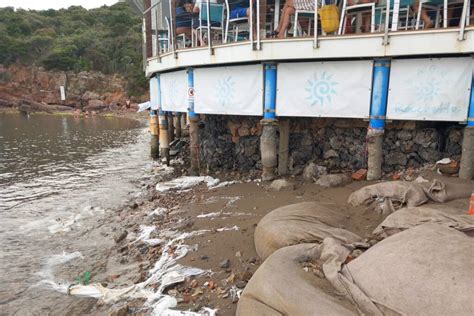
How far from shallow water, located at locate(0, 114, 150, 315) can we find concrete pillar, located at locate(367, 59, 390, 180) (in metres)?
5.85

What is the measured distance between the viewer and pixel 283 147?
29.1ft

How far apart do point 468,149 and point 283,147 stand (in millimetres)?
3817

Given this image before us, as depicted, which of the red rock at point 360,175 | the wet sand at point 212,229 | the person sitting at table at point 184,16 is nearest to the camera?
the wet sand at point 212,229

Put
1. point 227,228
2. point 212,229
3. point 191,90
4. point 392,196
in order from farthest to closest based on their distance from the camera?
point 191,90 → point 212,229 → point 227,228 → point 392,196

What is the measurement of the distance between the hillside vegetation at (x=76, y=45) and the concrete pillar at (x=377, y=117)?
39378 millimetres

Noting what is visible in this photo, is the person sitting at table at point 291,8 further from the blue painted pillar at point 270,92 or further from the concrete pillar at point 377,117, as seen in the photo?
the concrete pillar at point 377,117

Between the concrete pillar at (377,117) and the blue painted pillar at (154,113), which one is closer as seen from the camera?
the concrete pillar at (377,117)

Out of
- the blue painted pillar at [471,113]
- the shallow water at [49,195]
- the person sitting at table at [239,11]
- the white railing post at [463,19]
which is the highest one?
the person sitting at table at [239,11]

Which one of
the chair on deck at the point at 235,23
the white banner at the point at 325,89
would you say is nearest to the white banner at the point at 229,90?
the white banner at the point at 325,89

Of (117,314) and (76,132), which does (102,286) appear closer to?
(117,314)

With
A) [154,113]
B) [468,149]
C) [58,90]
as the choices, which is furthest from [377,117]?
[58,90]

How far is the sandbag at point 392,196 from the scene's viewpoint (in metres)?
5.37

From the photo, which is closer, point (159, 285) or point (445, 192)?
point (159, 285)

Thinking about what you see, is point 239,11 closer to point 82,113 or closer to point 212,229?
point 212,229
